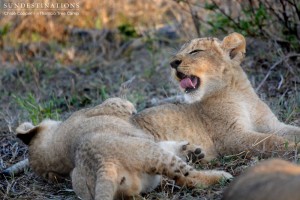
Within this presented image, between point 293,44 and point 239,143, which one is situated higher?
point 293,44

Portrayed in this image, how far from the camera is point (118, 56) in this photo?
10102 millimetres

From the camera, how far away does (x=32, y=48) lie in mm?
10344

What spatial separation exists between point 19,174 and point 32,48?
4.60 meters

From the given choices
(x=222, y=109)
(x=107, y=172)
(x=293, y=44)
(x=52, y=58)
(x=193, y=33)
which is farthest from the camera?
(x=52, y=58)

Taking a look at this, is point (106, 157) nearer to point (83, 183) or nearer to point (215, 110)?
point (83, 183)

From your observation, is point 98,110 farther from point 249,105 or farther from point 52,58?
point 52,58

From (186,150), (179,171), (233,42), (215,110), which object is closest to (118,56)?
(233,42)

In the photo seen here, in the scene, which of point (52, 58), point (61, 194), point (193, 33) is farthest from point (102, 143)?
point (52, 58)

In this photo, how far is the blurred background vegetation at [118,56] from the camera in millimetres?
7090

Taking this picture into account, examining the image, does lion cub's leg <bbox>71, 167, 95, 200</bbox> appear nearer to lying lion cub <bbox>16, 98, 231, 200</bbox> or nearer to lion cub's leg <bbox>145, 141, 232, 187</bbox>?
lying lion cub <bbox>16, 98, 231, 200</bbox>

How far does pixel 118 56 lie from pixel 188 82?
4.15 metres

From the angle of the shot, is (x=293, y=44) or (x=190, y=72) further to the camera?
(x=293, y=44)

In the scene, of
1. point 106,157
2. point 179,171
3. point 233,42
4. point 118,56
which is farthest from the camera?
point 118,56

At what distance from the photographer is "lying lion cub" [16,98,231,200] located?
466cm
